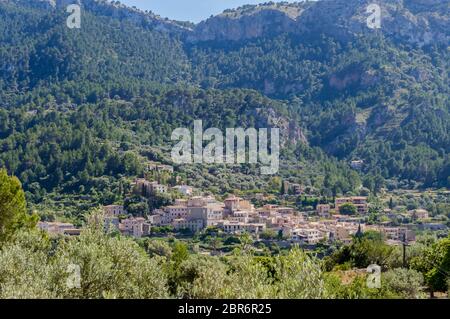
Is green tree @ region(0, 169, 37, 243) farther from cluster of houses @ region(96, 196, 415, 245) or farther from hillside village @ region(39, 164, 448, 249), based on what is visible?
cluster of houses @ region(96, 196, 415, 245)

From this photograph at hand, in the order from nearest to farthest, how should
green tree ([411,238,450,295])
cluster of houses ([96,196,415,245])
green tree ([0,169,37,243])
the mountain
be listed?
green tree ([411,238,450,295]) → green tree ([0,169,37,243]) → cluster of houses ([96,196,415,245]) → the mountain

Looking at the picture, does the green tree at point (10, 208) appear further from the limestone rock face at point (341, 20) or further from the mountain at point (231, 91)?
the limestone rock face at point (341, 20)

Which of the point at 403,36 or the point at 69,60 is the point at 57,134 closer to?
the point at 69,60

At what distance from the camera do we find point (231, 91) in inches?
3954

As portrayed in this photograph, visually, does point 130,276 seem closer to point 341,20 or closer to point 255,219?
point 255,219

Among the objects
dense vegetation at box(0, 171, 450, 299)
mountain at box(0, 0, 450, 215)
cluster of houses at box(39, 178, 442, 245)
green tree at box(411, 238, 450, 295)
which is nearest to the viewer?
dense vegetation at box(0, 171, 450, 299)

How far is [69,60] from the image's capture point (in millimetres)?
112625

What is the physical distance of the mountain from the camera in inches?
2943

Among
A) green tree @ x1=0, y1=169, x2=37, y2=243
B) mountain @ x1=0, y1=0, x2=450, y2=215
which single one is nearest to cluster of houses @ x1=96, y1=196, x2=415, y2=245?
mountain @ x1=0, y1=0, x2=450, y2=215

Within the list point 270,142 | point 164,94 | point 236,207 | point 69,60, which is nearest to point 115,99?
point 164,94

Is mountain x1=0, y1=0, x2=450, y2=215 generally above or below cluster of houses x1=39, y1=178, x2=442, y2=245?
above

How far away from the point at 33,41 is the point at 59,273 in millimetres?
116735

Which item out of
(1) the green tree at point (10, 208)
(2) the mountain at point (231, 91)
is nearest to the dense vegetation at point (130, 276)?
(1) the green tree at point (10, 208)

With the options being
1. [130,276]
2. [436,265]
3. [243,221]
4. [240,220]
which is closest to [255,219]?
[243,221]
